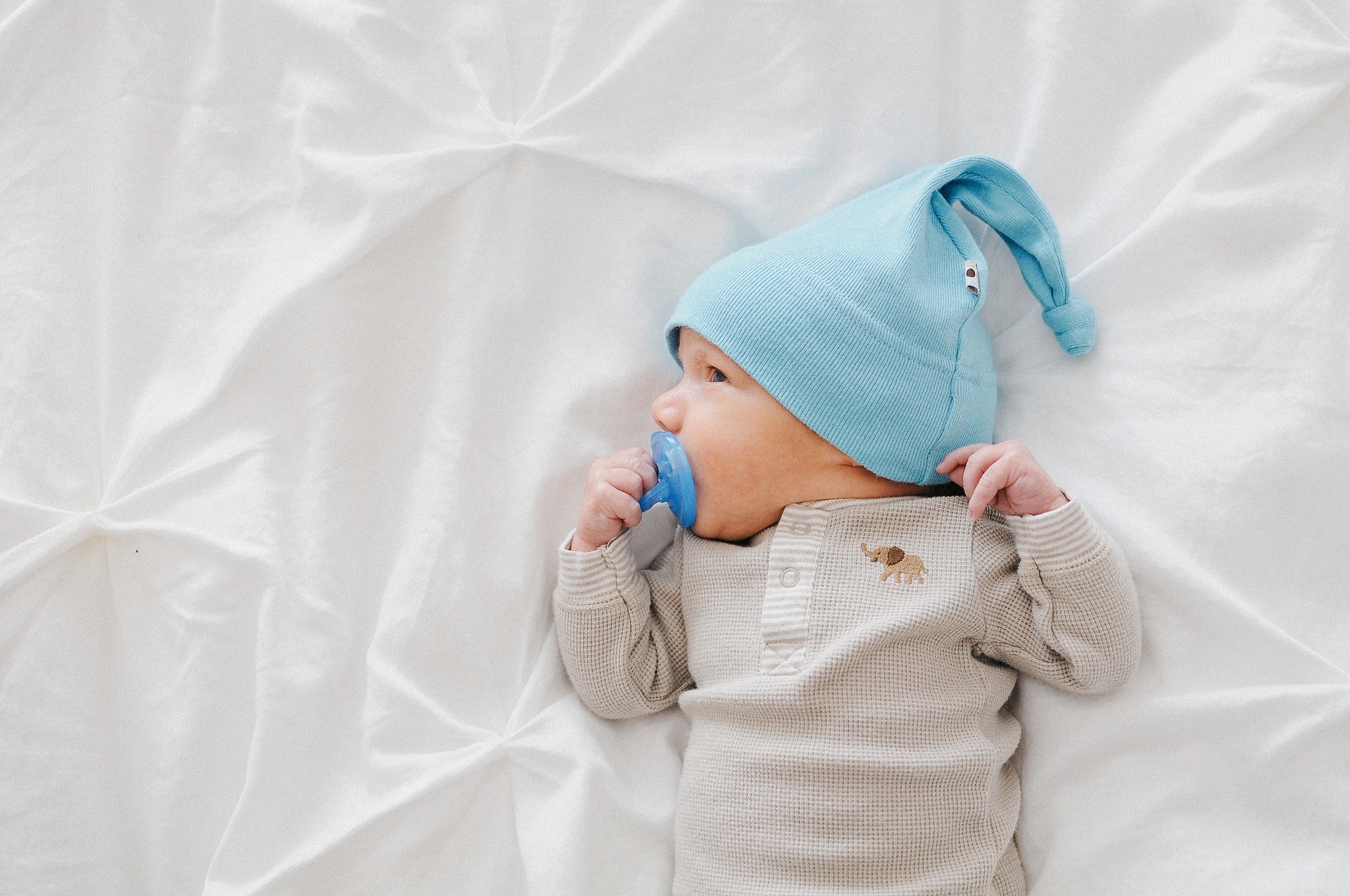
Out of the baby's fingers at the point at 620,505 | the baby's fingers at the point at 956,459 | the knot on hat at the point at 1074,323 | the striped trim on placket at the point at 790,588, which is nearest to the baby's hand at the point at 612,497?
the baby's fingers at the point at 620,505

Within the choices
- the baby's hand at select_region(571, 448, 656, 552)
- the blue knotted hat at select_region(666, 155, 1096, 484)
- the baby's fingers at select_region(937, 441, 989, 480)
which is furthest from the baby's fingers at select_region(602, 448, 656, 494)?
the baby's fingers at select_region(937, 441, 989, 480)

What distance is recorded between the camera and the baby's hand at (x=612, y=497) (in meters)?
1.09

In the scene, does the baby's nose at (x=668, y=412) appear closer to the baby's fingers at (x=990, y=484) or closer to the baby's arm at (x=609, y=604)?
the baby's arm at (x=609, y=604)

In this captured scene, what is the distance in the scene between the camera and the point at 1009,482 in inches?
41.1

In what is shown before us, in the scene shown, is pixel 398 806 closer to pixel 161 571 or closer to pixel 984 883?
pixel 161 571

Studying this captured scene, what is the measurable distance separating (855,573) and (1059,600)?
0.19 meters

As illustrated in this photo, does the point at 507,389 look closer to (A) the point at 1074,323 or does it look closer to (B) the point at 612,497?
(B) the point at 612,497

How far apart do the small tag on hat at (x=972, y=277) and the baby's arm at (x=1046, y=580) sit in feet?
0.55

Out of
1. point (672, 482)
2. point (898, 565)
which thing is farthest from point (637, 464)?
point (898, 565)

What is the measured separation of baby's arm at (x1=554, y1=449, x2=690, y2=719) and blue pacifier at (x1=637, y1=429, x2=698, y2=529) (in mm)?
12

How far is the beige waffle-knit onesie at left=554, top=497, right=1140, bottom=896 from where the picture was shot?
1033mm

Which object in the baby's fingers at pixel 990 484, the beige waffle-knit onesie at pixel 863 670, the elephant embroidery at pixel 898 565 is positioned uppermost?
the baby's fingers at pixel 990 484

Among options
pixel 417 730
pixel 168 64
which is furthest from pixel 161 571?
pixel 168 64

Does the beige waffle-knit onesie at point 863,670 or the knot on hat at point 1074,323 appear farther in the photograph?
the knot on hat at point 1074,323
